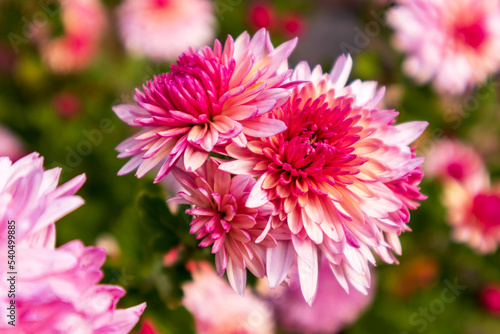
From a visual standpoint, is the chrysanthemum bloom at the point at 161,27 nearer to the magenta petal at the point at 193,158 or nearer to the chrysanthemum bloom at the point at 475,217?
the chrysanthemum bloom at the point at 475,217

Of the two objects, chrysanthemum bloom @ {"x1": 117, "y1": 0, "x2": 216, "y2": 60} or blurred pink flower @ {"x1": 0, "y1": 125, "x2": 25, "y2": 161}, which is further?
chrysanthemum bloom @ {"x1": 117, "y1": 0, "x2": 216, "y2": 60}

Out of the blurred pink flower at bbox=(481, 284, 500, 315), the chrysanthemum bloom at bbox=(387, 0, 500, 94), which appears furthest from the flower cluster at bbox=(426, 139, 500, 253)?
the chrysanthemum bloom at bbox=(387, 0, 500, 94)

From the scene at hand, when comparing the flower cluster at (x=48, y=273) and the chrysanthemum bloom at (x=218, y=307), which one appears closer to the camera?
the flower cluster at (x=48, y=273)

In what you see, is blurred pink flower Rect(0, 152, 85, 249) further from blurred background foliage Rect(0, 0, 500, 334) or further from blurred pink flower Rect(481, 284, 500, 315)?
blurred pink flower Rect(481, 284, 500, 315)

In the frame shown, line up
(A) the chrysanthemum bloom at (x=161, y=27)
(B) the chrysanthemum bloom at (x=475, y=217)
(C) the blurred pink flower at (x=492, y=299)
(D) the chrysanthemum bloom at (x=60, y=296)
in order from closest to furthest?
(D) the chrysanthemum bloom at (x=60, y=296), (B) the chrysanthemum bloom at (x=475, y=217), (C) the blurred pink flower at (x=492, y=299), (A) the chrysanthemum bloom at (x=161, y=27)

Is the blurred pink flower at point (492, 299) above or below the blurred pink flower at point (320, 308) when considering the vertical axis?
below

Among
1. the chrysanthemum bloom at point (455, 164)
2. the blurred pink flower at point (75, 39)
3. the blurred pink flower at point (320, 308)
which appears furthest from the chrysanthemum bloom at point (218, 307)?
the blurred pink flower at point (75, 39)

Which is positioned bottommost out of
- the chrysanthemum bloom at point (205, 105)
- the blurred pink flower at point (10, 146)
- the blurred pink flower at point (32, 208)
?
the blurred pink flower at point (10, 146)
